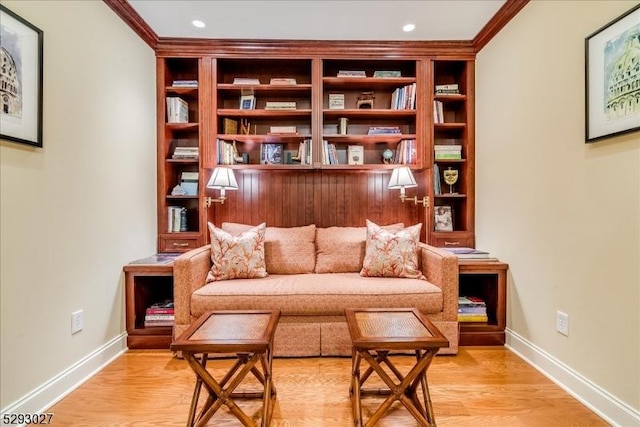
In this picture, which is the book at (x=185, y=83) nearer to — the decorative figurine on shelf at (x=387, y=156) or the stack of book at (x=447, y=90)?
the decorative figurine on shelf at (x=387, y=156)

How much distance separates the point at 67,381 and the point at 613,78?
337 centimetres

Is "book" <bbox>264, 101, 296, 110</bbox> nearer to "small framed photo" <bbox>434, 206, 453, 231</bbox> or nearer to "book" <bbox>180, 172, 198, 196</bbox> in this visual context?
"book" <bbox>180, 172, 198, 196</bbox>

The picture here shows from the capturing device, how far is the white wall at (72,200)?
1.52 metres

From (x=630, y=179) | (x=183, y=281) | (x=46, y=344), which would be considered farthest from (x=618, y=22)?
(x=46, y=344)

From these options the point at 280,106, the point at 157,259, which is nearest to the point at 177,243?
the point at 157,259

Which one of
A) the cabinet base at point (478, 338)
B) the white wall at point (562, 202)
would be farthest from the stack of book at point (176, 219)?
the white wall at point (562, 202)

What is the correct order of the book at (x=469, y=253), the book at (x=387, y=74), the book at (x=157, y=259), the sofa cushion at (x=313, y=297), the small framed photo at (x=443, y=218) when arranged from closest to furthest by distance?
the sofa cushion at (x=313, y=297) < the book at (x=157, y=259) < the book at (x=469, y=253) < the book at (x=387, y=74) < the small framed photo at (x=443, y=218)

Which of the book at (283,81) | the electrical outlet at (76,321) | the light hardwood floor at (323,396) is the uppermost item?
the book at (283,81)

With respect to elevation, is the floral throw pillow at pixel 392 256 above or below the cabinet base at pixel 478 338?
above

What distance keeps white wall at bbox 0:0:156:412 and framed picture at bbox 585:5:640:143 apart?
2.95 m

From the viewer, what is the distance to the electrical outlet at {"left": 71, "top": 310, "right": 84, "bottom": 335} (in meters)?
1.86

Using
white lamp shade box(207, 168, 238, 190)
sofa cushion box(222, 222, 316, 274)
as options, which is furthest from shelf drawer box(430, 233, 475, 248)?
white lamp shade box(207, 168, 238, 190)

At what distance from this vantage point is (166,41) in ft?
9.13

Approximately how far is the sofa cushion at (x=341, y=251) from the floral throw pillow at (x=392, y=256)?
15cm
